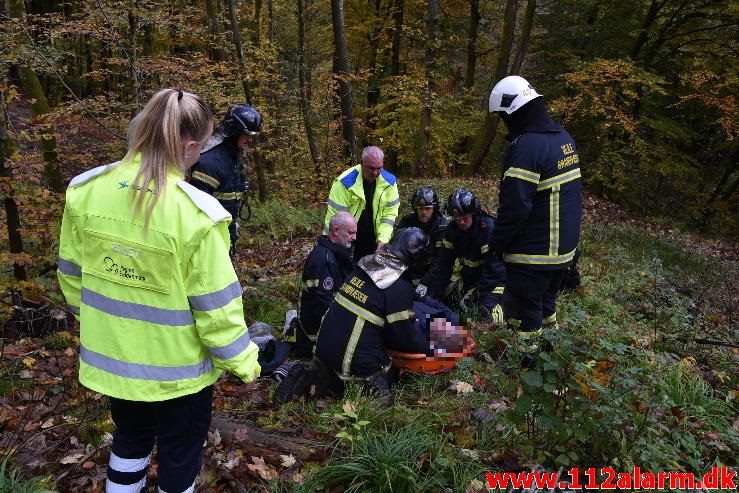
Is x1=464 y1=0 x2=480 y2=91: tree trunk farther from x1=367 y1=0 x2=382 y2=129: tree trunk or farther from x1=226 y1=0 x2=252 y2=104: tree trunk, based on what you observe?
x1=226 y1=0 x2=252 y2=104: tree trunk

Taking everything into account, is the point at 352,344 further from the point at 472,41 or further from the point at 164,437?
the point at 472,41

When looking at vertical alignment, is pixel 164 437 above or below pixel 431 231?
above

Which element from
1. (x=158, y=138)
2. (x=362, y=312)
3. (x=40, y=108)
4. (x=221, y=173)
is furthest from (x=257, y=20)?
(x=158, y=138)

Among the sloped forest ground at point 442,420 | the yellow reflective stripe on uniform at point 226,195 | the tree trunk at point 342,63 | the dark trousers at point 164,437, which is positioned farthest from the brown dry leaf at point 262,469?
the tree trunk at point 342,63

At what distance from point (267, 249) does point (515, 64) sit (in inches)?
394

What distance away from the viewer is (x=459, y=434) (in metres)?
3.33

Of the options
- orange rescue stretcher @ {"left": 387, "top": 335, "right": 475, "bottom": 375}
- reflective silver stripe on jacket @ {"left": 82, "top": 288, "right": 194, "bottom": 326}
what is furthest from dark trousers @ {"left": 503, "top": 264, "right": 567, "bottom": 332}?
reflective silver stripe on jacket @ {"left": 82, "top": 288, "right": 194, "bottom": 326}

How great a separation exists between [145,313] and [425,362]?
9.08 ft

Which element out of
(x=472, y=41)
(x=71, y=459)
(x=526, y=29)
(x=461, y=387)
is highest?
(x=526, y=29)

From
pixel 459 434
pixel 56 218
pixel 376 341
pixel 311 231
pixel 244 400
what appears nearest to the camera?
pixel 459 434

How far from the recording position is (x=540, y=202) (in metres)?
4.16

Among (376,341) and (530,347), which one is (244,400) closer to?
(376,341)

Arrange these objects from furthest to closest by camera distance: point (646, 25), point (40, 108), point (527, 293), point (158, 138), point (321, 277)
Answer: point (646, 25) → point (40, 108) → point (321, 277) → point (527, 293) → point (158, 138)

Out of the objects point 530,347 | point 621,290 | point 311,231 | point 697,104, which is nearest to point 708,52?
point 697,104
